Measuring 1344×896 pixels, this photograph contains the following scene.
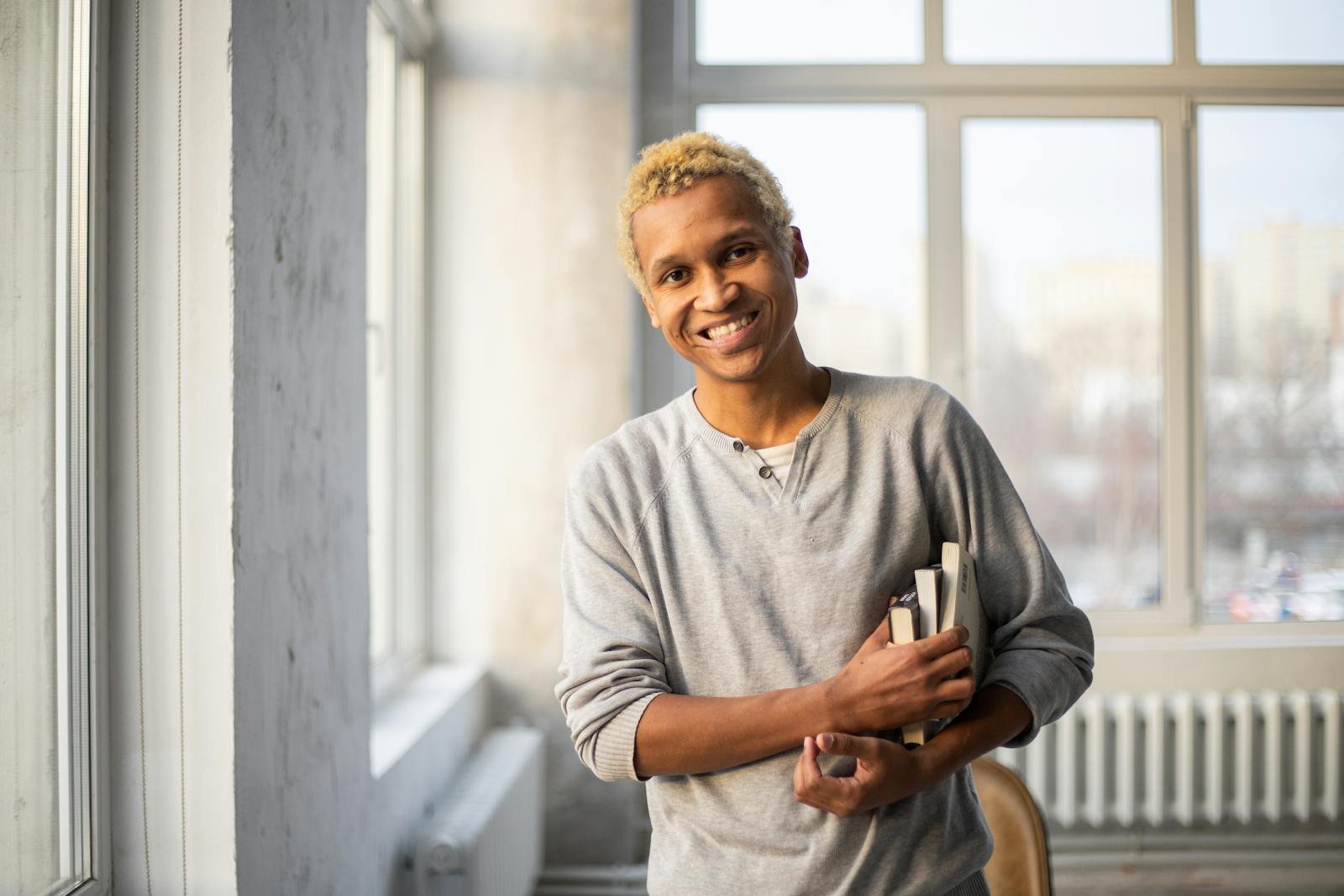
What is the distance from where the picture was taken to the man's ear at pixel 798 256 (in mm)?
1186

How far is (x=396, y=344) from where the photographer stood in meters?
2.82

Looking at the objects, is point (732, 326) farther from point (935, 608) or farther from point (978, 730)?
point (978, 730)

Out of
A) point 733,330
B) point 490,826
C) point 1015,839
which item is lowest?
point 490,826

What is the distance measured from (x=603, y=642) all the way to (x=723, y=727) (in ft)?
0.52

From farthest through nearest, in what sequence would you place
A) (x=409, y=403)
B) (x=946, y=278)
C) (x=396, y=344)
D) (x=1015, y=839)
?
(x=946, y=278), (x=409, y=403), (x=396, y=344), (x=1015, y=839)

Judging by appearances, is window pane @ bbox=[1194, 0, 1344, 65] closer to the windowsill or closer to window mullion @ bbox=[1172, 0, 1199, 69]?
window mullion @ bbox=[1172, 0, 1199, 69]

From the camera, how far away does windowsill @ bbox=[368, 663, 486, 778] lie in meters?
2.13

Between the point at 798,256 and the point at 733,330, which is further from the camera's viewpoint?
the point at 798,256

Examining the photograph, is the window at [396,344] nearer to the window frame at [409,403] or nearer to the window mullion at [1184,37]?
the window frame at [409,403]

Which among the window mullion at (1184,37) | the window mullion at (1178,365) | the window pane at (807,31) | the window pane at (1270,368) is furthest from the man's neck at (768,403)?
the window mullion at (1184,37)

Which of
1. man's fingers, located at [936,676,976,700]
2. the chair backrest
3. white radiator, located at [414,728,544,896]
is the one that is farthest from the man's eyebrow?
white radiator, located at [414,728,544,896]

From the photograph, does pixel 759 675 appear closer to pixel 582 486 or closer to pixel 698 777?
pixel 698 777

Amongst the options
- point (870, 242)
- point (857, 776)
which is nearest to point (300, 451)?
point (857, 776)

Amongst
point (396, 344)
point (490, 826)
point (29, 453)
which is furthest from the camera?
point (396, 344)
